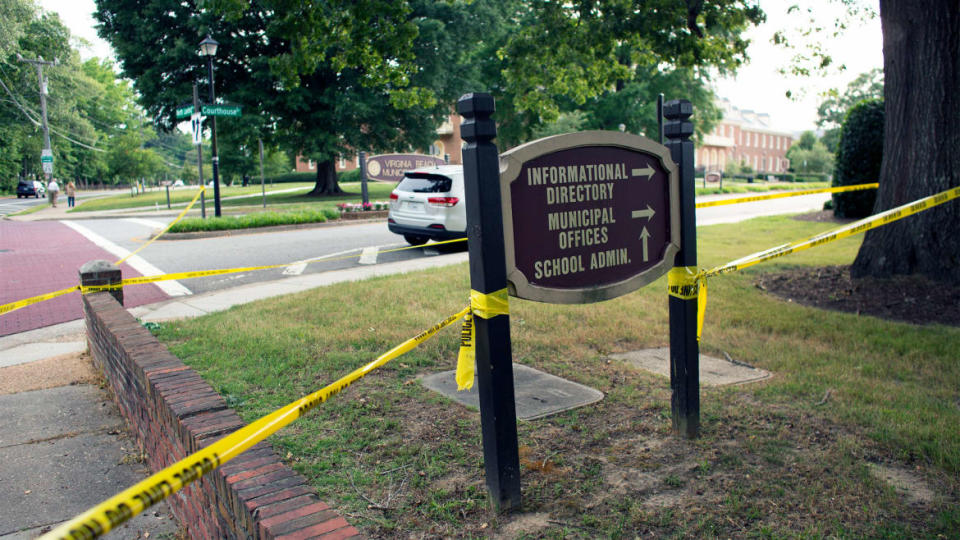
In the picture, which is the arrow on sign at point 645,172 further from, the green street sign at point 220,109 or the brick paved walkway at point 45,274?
the green street sign at point 220,109

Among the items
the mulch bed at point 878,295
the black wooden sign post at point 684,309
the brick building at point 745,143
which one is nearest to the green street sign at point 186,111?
the mulch bed at point 878,295

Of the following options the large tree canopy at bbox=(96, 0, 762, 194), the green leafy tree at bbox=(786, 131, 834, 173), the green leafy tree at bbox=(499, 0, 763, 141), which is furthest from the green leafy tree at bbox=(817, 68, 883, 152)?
the green leafy tree at bbox=(499, 0, 763, 141)

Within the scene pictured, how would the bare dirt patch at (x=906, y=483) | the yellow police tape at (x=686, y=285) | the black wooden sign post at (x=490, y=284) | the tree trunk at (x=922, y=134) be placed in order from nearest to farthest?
1. the black wooden sign post at (x=490, y=284)
2. the bare dirt patch at (x=906, y=483)
3. the yellow police tape at (x=686, y=285)
4. the tree trunk at (x=922, y=134)

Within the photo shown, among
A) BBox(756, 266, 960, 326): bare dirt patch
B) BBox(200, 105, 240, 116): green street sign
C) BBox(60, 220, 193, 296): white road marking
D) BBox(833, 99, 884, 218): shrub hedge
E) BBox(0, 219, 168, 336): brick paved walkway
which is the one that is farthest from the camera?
BBox(200, 105, 240, 116): green street sign

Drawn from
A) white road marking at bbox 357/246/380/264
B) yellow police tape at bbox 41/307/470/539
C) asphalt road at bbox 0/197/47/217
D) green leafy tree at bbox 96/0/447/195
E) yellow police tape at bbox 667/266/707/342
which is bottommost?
white road marking at bbox 357/246/380/264

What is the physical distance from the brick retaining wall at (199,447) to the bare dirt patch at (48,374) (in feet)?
3.00

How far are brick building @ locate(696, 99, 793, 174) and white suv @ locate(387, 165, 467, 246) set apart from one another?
214ft

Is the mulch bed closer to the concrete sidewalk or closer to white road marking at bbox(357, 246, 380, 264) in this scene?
the concrete sidewalk

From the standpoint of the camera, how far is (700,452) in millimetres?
3508

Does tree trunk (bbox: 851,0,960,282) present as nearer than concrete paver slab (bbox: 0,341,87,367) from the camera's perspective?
No

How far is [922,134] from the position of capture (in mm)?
6906

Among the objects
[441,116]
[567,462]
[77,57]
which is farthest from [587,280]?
[77,57]

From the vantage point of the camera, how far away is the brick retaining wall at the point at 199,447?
2205 mm

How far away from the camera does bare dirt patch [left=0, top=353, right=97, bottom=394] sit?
18.0 ft
